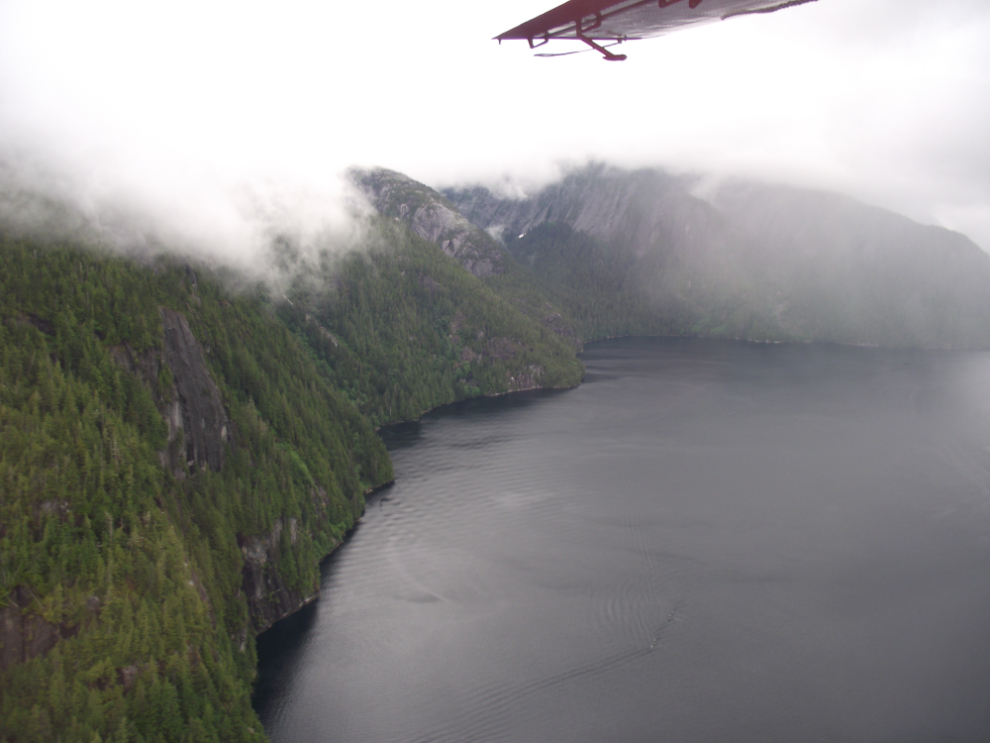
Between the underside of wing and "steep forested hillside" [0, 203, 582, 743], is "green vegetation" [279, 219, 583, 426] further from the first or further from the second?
the underside of wing

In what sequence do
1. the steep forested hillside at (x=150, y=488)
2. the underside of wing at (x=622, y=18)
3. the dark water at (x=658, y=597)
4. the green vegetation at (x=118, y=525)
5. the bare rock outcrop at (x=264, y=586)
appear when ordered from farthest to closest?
1. the bare rock outcrop at (x=264, y=586)
2. the dark water at (x=658, y=597)
3. the steep forested hillside at (x=150, y=488)
4. the green vegetation at (x=118, y=525)
5. the underside of wing at (x=622, y=18)

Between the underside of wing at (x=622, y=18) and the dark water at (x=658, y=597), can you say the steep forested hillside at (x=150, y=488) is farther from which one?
the underside of wing at (x=622, y=18)

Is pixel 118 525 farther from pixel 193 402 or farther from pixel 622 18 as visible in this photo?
pixel 622 18

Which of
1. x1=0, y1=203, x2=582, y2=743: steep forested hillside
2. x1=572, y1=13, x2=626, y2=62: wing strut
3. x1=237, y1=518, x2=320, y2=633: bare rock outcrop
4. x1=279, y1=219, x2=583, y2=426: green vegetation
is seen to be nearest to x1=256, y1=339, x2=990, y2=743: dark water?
Result: x1=237, y1=518, x2=320, y2=633: bare rock outcrop

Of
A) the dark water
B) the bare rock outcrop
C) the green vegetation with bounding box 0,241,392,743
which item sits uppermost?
the green vegetation with bounding box 0,241,392,743

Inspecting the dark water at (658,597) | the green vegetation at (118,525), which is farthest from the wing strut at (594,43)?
the dark water at (658,597)

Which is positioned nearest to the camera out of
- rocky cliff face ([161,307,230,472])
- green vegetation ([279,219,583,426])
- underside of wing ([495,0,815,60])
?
underside of wing ([495,0,815,60])

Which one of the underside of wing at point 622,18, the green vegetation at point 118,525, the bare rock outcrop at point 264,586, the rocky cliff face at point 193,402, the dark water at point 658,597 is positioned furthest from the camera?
the rocky cliff face at point 193,402
